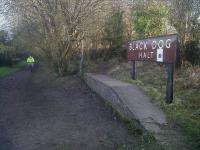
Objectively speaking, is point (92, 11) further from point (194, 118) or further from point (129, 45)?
point (194, 118)

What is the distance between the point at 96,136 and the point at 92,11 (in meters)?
13.2

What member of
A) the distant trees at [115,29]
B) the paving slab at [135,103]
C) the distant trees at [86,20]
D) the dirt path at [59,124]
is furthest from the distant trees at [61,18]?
the paving slab at [135,103]

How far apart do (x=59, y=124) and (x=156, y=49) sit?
3519 mm

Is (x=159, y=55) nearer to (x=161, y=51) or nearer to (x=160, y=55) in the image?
(x=160, y=55)

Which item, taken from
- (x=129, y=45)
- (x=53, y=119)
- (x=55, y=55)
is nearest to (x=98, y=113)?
(x=53, y=119)

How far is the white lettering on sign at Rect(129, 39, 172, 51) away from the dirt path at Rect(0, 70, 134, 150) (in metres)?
2.23

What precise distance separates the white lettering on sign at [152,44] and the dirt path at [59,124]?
2.23 m

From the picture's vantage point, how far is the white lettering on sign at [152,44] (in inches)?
417

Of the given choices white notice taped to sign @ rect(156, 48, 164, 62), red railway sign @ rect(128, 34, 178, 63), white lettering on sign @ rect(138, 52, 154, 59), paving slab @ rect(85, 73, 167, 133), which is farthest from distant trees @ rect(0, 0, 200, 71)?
white notice taped to sign @ rect(156, 48, 164, 62)

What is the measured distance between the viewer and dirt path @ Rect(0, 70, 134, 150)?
8.16 meters

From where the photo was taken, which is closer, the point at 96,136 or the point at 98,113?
the point at 96,136

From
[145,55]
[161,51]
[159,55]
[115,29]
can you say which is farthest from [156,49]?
[115,29]

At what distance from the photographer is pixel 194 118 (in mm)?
8875

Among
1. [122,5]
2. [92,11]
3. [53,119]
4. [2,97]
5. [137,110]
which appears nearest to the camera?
[137,110]
